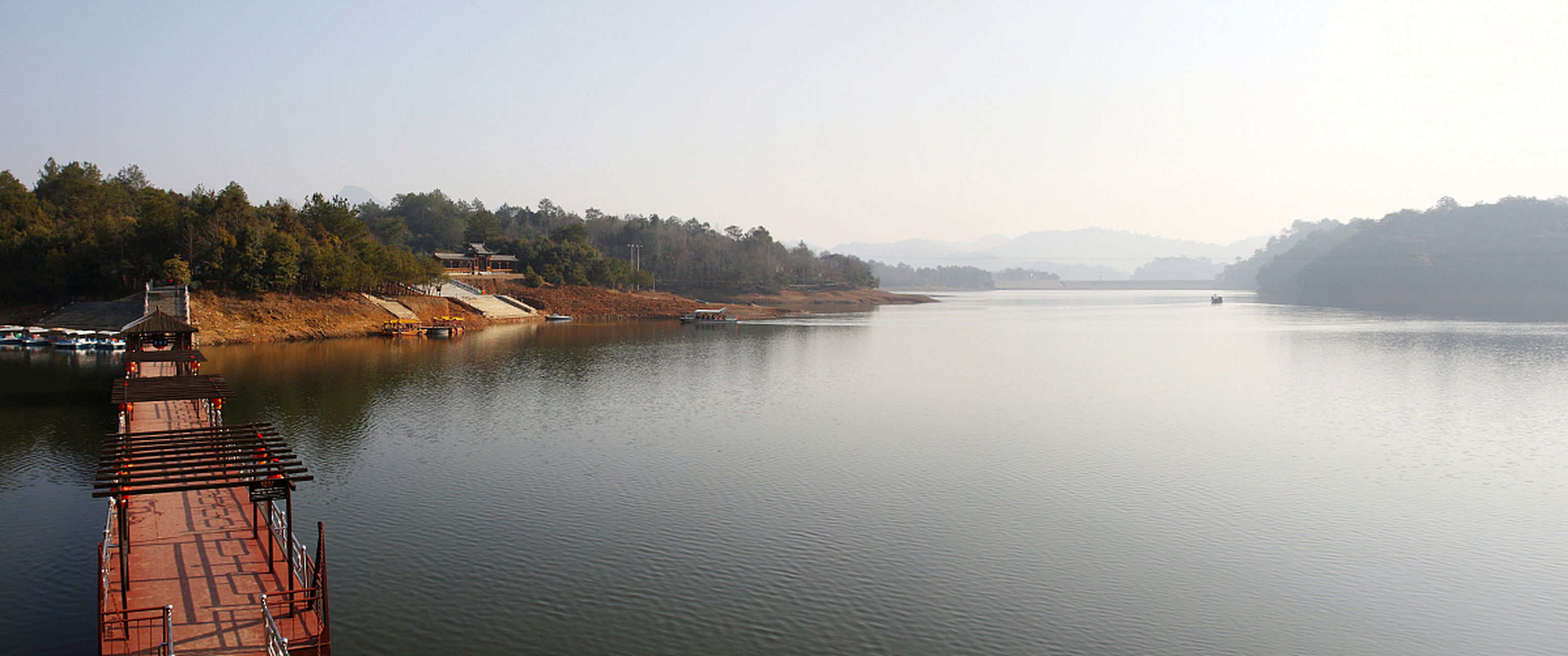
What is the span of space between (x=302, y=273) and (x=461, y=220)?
81529mm

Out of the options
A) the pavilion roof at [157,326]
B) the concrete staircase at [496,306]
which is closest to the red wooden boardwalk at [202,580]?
the pavilion roof at [157,326]

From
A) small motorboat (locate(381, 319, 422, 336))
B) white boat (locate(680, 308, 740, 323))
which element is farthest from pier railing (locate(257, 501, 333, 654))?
white boat (locate(680, 308, 740, 323))

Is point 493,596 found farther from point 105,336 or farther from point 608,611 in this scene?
point 105,336

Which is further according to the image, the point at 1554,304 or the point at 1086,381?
the point at 1554,304

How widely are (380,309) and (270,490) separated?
233ft

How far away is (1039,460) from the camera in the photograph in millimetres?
27141

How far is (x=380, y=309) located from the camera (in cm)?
7906

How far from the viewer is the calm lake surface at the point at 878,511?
14648mm

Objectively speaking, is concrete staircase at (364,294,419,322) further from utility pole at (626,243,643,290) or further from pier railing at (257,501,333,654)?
pier railing at (257,501,333,654)

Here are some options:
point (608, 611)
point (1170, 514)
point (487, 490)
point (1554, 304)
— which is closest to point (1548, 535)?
point (1170, 514)

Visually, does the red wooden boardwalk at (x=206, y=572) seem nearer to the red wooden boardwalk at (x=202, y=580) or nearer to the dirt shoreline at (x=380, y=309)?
the red wooden boardwalk at (x=202, y=580)

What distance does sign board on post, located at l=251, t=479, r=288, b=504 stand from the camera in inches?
544

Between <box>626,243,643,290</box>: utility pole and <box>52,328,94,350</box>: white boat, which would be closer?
<box>52,328,94,350</box>: white boat

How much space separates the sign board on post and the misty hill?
139 m
